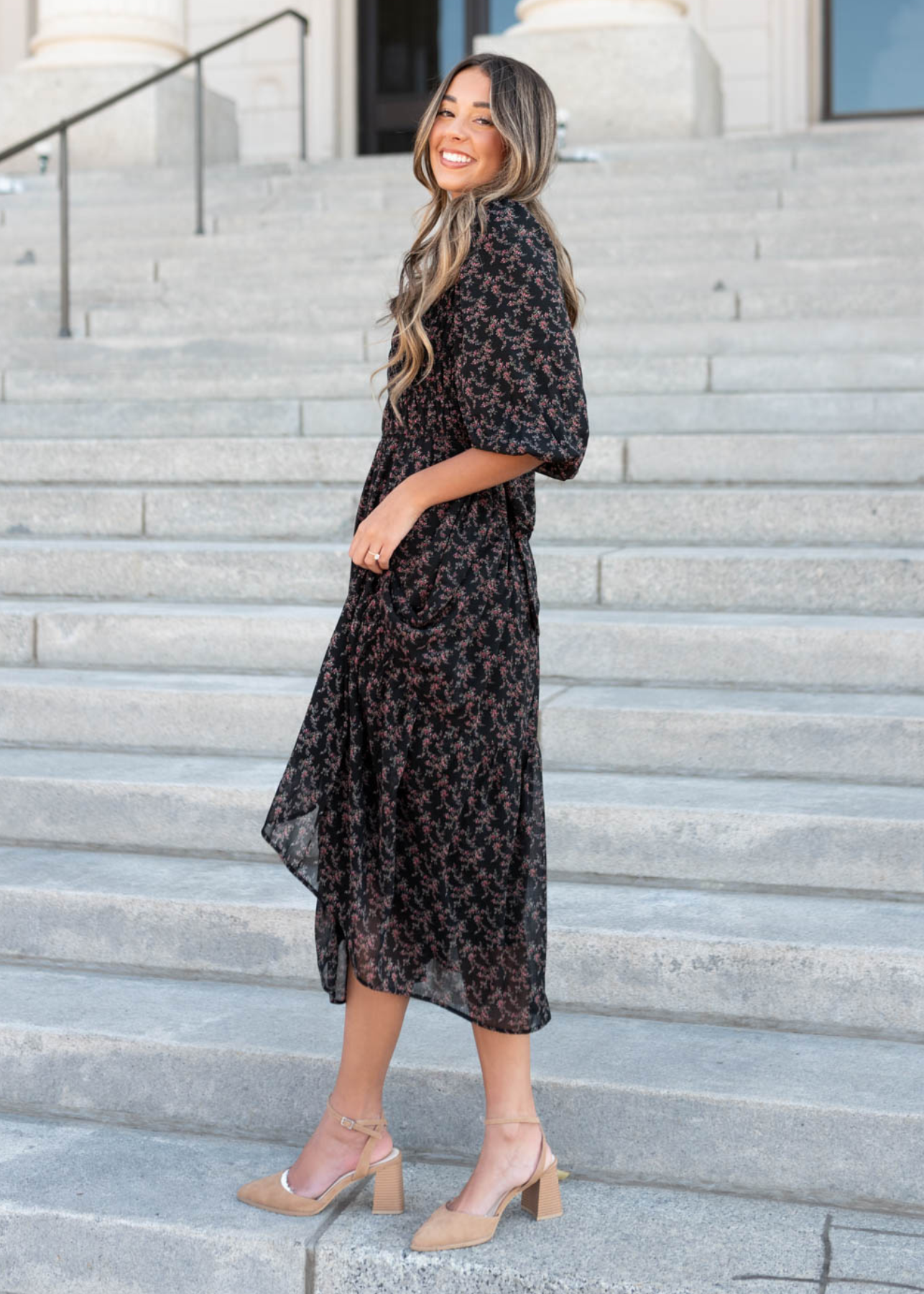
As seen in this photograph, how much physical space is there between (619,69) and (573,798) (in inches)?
329

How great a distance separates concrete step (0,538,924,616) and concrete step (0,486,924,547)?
2.5 inches

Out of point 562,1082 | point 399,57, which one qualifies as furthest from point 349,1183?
point 399,57

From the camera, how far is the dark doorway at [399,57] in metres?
14.4

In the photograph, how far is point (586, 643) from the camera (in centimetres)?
432

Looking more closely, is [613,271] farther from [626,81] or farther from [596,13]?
[596,13]

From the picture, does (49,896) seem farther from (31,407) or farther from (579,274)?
(579,274)

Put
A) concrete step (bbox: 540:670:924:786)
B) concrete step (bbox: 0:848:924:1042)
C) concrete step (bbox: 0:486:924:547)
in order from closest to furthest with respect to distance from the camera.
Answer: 1. concrete step (bbox: 0:848:924:1042)
2. concrete step (bbox: 540:670:924:786)
3. concrete step (bbox: 0:486:924:547)

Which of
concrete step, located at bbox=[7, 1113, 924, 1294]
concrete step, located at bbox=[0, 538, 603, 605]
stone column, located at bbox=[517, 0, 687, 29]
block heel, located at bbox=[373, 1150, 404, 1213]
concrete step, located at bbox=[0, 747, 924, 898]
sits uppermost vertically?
stone column, located at bbox=[517, 0, 687, 29]

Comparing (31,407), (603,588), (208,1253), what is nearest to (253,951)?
(208,1253)

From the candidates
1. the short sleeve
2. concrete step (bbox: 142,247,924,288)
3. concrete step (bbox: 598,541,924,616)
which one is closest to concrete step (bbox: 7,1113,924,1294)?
the short sleeve

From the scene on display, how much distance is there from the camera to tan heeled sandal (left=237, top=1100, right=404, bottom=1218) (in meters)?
2.51

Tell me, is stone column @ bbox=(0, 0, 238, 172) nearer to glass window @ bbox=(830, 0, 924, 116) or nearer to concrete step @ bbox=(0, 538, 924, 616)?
glass window @ bbox=(830, 0, 924, 116)

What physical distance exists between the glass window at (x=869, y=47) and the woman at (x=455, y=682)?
12.5 metres

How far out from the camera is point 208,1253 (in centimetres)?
252
